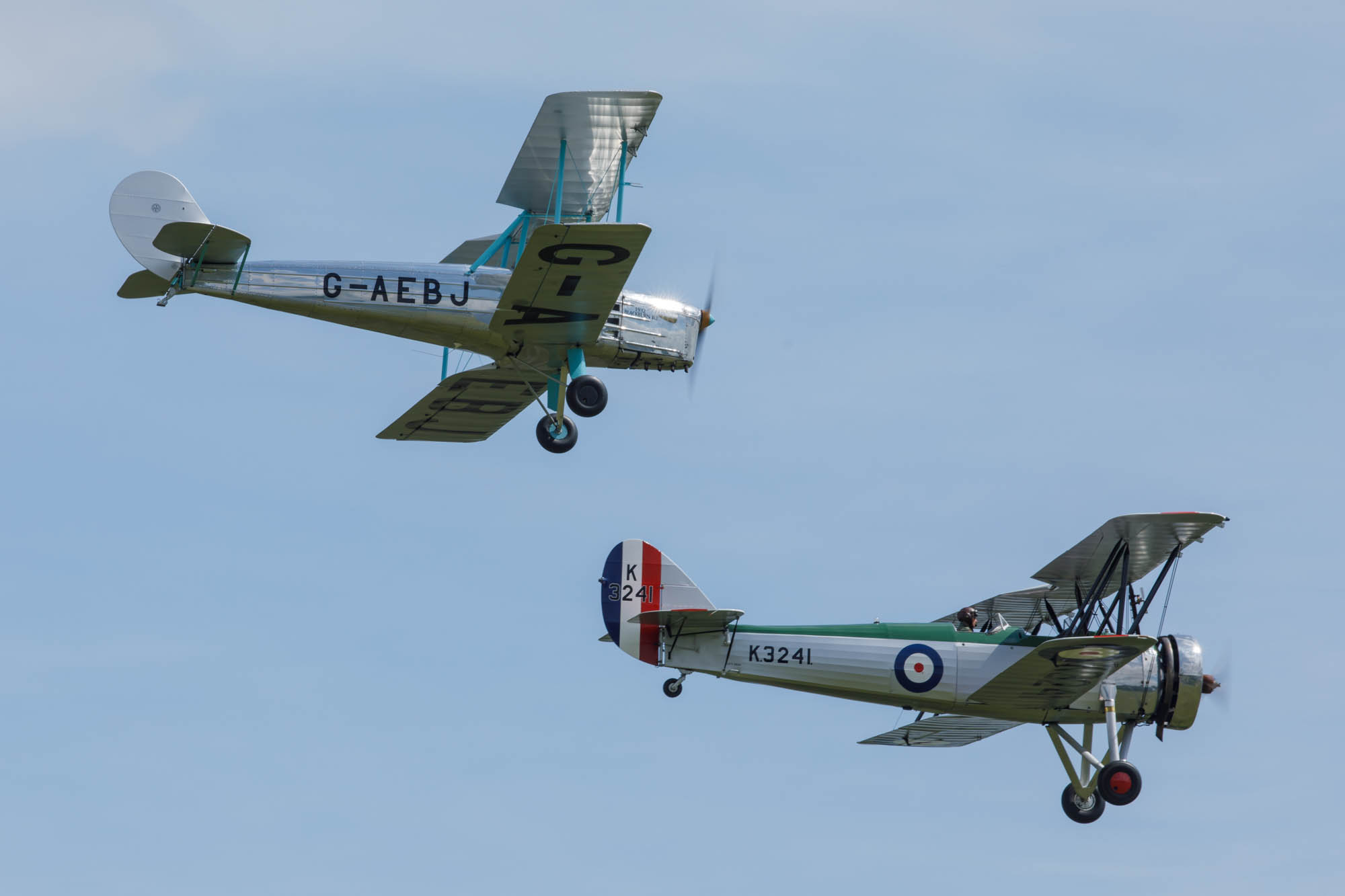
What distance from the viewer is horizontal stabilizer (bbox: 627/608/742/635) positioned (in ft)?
75.9

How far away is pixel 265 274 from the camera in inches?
907

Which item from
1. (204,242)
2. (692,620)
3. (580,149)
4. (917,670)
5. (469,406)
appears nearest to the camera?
(204,242)

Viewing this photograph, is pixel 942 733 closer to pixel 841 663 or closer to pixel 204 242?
pixel 841 663

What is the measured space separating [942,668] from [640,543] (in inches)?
162

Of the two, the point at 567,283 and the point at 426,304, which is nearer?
the point at 567,283

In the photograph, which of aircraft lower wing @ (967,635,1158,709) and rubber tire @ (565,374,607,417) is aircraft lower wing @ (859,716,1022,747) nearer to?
aircraft lower wing @ (967,635,1158,709)

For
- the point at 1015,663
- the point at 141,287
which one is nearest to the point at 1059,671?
the point at 1015,663

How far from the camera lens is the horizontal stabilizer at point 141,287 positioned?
23312 mm

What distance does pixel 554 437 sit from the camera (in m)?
24.2

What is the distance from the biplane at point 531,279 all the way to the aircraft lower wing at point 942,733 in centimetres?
613

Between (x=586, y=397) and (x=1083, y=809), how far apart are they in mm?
7669

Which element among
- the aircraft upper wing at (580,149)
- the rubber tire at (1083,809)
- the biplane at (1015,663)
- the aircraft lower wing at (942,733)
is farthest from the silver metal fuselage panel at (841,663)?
the aircraft upper wing at (580,149)

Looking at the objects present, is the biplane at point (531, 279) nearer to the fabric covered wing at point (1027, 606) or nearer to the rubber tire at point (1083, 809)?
the fabric covered wing at point (1027, 606)

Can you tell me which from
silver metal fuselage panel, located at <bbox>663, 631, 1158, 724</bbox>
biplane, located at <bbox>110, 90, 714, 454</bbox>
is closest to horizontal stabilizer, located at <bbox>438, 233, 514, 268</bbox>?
biplane, located at <bbox>110, 90, 714, 454</bbox>
